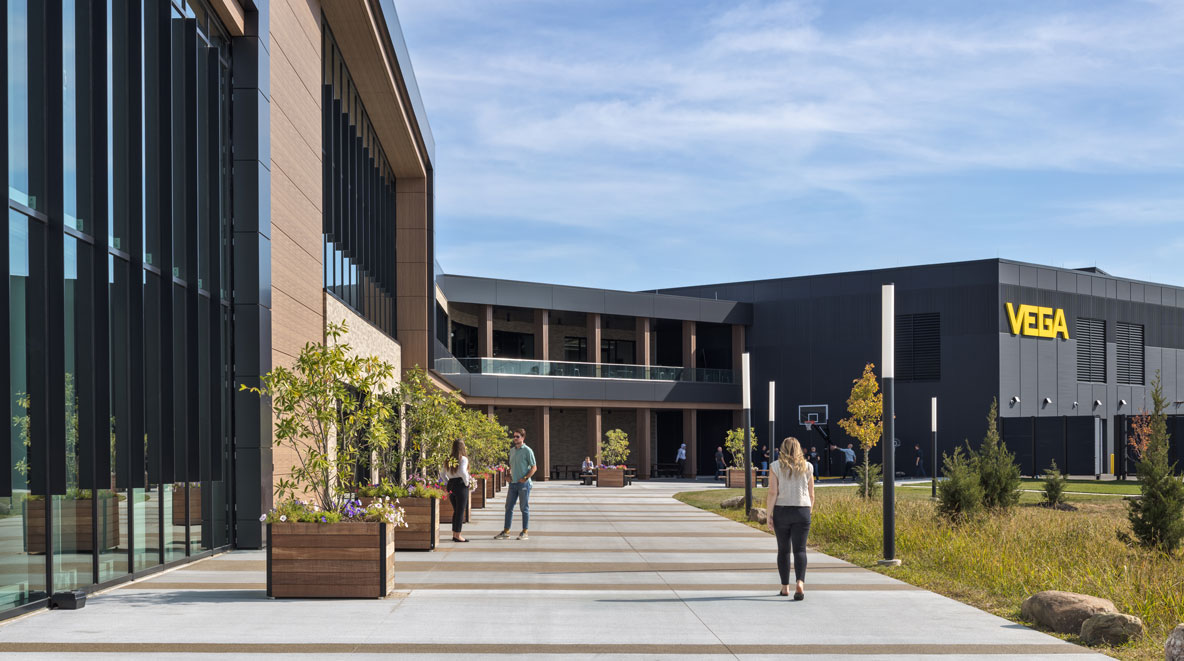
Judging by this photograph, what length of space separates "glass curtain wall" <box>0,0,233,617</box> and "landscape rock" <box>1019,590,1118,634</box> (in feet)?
29.2

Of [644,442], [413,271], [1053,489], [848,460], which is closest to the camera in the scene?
[1053,489]

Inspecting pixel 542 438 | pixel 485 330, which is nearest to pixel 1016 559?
pixel 485 330

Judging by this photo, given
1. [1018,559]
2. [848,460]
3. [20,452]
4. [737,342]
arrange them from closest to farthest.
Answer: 1. [20,452]
2. [1018,559]
3. [848,460]
4. [737,342]

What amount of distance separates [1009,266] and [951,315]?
10.8 feet

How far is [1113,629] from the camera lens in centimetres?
909

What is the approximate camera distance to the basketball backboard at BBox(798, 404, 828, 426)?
178ft

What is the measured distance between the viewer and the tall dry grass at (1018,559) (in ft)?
34.9

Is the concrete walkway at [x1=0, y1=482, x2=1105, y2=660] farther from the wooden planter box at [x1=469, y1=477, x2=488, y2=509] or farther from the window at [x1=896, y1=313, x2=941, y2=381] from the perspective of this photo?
the window at [x1=896, y1=313, x2=941, y2=381]

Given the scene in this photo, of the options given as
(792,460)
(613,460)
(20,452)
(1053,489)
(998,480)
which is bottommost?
(613,460)

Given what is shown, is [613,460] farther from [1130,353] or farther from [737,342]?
[1130,353]

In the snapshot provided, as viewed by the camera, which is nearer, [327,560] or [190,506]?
[327,560]

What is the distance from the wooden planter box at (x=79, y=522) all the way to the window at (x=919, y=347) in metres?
43.8

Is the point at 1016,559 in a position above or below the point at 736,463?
above

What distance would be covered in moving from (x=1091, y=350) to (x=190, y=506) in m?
49.3
